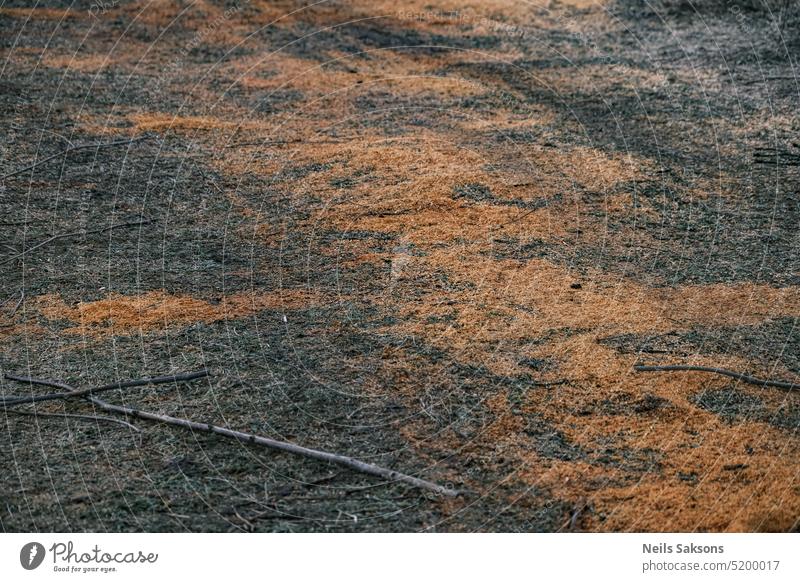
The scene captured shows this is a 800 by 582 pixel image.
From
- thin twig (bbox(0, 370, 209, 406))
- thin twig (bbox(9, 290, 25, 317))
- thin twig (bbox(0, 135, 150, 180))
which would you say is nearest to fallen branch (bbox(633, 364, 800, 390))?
thin twig (bbox(0, 370, 209, 406))

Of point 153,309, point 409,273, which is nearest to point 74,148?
point 153,309

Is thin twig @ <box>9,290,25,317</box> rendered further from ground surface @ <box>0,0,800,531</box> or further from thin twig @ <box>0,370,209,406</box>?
thin twig @ <box>0,370,209,406</box>

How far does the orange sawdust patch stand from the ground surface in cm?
2

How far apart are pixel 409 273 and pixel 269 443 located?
1980mm

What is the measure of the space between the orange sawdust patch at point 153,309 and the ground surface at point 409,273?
0.02m

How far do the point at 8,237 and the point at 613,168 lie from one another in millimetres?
4619

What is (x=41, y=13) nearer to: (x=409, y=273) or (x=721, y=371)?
(x=409, y=273)

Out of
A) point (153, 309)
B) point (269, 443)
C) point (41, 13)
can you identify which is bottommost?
point (41, 13)

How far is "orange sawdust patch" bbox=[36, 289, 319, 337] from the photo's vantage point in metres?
5.64

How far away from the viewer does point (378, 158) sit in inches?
311

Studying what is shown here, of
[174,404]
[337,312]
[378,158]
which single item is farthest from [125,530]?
[378,158]

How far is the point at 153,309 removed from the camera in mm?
5816

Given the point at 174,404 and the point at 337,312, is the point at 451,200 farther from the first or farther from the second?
the point at 174,404

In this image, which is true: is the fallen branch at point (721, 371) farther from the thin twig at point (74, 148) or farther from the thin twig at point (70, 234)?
the thin twig at point (74, 148)
